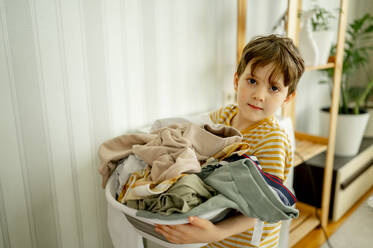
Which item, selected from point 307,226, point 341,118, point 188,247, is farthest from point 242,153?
point 341,118

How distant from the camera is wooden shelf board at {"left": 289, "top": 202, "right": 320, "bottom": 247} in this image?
5.80 feet

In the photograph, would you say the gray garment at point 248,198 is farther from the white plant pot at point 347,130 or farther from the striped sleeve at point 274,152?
the white plant pot at point 347,130

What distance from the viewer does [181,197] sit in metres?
0.61

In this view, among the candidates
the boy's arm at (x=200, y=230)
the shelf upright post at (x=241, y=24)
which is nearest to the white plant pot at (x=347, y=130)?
the shelf upright post at (x=241, y=24)

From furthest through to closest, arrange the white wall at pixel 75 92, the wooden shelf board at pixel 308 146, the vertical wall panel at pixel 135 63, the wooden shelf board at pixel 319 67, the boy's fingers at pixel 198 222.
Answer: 1. the wooden shelf board at pixel 308 146
2. the wooden shelf board at pixel 319 67
3. the vertical wall panel at pixel 135 63
4. the white wall at pixel 75 92
5. the boy's fingers at pixel 198 222

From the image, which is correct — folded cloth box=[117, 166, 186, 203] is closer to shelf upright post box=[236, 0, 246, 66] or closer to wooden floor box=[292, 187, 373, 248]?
shelf upright post box=[236, 0, 246, 66]

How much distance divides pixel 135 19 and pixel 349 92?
86.3 inches

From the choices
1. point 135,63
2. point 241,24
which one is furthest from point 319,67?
point 135,63

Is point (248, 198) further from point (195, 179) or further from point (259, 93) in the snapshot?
point (259, 93)

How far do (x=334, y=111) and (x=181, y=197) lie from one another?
152cm

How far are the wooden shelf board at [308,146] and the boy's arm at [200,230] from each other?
3.19 ft

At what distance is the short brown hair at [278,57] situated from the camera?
872 millimetres


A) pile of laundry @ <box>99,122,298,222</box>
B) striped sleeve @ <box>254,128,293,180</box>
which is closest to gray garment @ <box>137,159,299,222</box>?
pile of laundry @ <box>99,122,298,222</box>

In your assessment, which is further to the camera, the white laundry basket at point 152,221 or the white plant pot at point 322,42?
the white plant pot at point 322,42
